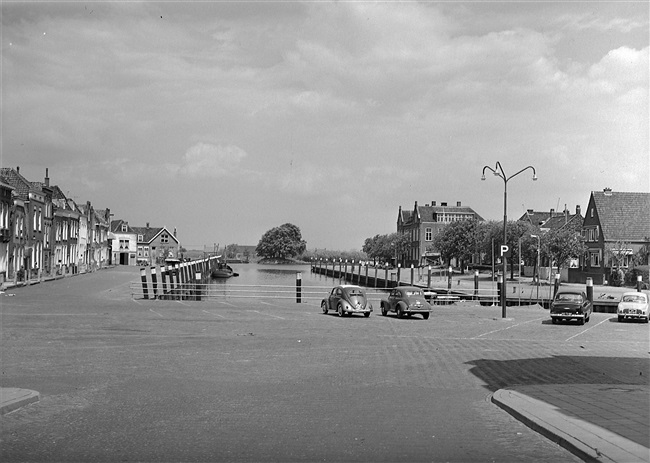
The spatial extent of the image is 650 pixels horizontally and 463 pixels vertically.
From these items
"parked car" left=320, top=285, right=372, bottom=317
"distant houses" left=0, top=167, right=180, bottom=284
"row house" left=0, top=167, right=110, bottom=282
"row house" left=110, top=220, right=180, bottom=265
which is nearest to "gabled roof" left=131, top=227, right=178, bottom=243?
"row house" left=110, top=220, right=180, bottom=265

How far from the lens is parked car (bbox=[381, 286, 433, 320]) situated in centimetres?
3428

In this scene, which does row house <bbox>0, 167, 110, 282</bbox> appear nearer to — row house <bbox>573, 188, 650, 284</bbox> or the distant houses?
the distant houses

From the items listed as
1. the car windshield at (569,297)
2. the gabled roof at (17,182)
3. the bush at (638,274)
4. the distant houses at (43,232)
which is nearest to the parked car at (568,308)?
the car windshield at (569,297)

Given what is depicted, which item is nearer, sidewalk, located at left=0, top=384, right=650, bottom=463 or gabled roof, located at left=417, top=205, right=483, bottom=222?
sidewalk, located at left=0, top=384, right=650, bottom=463

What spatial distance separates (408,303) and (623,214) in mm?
49538

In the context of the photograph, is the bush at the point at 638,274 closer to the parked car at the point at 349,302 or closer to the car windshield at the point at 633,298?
the car windshield at the point at 633,298

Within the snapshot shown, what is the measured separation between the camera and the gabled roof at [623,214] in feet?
241

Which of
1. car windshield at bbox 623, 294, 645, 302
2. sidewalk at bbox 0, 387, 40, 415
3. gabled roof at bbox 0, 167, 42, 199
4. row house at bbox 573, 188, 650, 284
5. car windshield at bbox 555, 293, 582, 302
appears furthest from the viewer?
row house at bbox 573, 188, 650, 284

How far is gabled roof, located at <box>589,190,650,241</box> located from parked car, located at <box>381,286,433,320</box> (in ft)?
149

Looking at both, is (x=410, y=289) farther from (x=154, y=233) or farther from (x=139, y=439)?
(x=154, y=233)

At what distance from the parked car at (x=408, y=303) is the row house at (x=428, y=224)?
8773 centimetres

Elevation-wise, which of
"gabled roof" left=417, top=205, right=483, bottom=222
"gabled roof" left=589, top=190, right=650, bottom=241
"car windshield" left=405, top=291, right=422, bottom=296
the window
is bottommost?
"car windshield" left=405, top=291, right=422, bottom=296

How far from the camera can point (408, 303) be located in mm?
34531

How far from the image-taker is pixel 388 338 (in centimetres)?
2341
